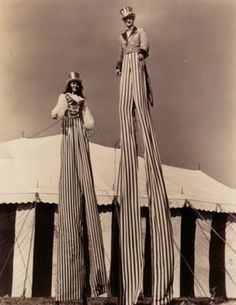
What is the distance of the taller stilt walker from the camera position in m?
3.24

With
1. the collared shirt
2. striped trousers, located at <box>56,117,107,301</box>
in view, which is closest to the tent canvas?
striped trousers, located at <box>56,117,107,301</box>

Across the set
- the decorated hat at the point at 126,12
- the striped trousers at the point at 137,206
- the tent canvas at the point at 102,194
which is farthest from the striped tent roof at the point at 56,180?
the decorated hat at the point at 126,12

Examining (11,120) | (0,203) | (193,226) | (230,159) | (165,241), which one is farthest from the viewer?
(193,226)

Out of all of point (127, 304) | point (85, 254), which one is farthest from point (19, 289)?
point (127, 304)

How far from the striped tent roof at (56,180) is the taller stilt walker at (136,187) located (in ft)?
5.12

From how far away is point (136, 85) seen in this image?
11.2 feet

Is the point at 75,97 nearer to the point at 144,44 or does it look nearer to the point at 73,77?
the point at 73,77

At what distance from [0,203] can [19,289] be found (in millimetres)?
734

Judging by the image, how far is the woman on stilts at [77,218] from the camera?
3758 millimetres

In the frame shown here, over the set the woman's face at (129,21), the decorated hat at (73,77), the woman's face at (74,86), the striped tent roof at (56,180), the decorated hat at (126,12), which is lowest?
the striped tent roof at (56,180)

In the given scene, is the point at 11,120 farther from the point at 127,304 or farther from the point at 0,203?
the point at 127,304

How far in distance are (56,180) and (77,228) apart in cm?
153

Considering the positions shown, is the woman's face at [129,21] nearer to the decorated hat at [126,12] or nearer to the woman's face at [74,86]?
the decorated hat at [126,12]

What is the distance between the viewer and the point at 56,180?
17.2ft
